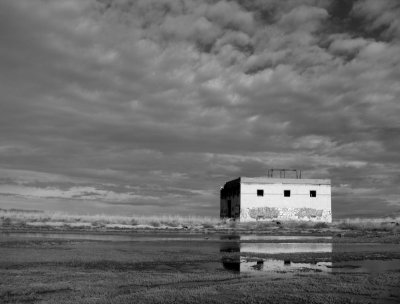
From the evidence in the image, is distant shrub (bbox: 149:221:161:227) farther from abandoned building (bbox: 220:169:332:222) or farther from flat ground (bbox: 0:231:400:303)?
flat ground (bbox: 0:231:400:303)

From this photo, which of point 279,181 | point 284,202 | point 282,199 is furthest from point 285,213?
point 279,181

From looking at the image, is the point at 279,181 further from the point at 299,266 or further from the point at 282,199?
the point at 299,266

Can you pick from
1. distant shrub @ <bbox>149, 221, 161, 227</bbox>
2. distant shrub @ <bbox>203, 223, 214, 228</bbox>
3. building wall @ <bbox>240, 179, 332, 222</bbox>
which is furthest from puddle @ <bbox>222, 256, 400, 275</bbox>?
building wall @ <bbox>240, 179, 332, 222</bbox>

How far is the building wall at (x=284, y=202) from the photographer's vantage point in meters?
57.8

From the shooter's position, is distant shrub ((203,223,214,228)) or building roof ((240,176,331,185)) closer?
distant shrub ((203,223,214,228))

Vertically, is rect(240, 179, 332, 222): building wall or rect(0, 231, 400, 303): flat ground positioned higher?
rect(240, 179, 332, 222): building wall

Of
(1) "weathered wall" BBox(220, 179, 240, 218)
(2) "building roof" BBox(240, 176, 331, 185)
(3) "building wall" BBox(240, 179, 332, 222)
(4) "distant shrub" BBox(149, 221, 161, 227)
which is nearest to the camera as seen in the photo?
(4) "distant shrub" BBox(149, 221, 161, 227)

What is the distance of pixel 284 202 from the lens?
58.5 metres

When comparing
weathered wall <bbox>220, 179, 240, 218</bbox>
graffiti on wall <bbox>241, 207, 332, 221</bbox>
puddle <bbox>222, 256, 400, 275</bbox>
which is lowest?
puddle <bbox>222, 256, 400, 275</bbox>

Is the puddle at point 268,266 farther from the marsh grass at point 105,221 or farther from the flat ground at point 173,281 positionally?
the marsh grass at point 105,221

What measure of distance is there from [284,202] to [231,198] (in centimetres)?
833

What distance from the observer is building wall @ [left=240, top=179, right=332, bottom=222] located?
190ft

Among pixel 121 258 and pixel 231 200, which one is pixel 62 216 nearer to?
pixel 231 200

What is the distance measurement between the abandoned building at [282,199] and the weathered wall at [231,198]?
0.13 meters
